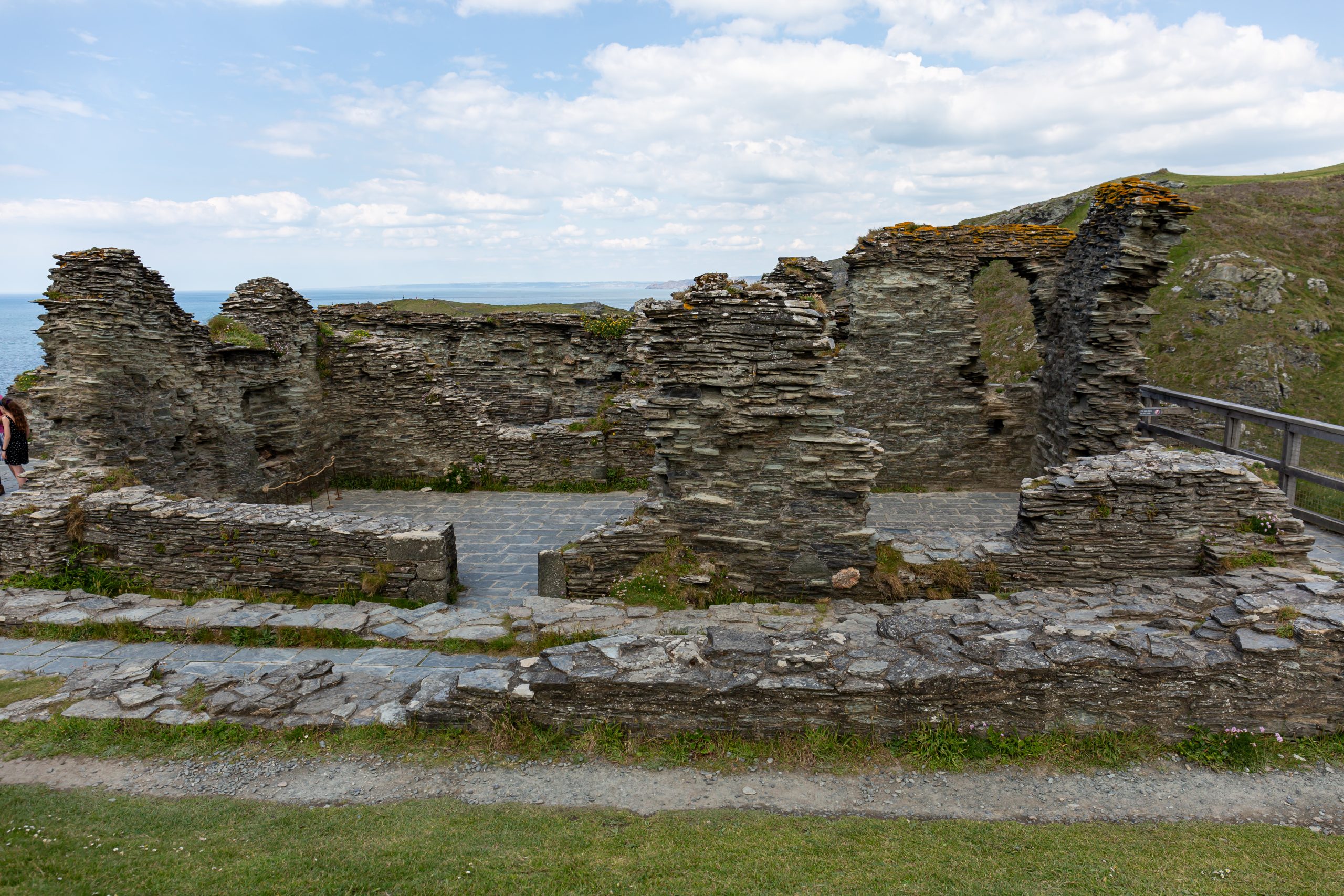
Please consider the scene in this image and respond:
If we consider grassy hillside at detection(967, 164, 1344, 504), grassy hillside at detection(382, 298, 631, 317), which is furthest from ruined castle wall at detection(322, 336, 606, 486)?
grassy hillside at detection(967, 164, 1344, 504)

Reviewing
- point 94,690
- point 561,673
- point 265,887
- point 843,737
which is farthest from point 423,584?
point 843,737

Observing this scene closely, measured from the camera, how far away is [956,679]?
5.79m

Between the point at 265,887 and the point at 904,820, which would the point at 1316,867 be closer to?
the point at 904,820

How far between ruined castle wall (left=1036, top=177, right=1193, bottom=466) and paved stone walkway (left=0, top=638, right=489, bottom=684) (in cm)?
1220

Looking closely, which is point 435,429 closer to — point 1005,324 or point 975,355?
point 975,355

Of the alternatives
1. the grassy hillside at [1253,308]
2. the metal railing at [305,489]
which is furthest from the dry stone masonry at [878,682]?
the grassy hillside at [1253,308]

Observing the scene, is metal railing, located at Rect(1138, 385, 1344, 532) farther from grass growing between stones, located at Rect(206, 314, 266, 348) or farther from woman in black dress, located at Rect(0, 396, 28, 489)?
woman in black dress, located at Rect(0, 396, 28, 489)

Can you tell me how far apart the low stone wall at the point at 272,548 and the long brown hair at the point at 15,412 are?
3199mm

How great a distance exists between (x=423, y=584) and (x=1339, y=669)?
1012 centimetres

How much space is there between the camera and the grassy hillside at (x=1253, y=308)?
23.1 m

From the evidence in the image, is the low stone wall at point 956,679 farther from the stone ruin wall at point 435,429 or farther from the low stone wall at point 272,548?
the stone ruin wall at point 435,429

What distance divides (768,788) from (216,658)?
6.79m

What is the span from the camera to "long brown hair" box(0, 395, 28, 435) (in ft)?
39.2

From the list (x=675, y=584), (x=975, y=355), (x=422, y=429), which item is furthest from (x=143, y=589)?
(x=975, y=355)
